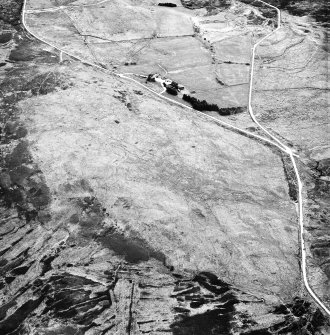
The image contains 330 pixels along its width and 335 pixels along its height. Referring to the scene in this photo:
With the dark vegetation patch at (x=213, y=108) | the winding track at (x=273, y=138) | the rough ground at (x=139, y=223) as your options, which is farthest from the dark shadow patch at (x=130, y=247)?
the dark vegetation patch at (x=213, y=108)

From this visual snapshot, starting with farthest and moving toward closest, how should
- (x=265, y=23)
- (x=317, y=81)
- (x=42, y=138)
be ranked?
(x=265, y=23) → (x=317, y=81) → (x=42, y=138)

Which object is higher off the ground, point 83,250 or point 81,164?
point 81,164

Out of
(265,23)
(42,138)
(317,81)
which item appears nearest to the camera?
(42,138)

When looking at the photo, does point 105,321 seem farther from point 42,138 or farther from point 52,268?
point 42,138

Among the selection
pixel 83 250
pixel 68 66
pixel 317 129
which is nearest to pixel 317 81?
pixel 317 129

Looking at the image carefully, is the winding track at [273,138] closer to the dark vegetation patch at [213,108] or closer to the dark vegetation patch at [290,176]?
the dark vegetation patch at [290,176]

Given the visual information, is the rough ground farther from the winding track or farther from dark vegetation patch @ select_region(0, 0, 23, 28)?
dark vegetation patch @ select_region(0, 0, 23, 28)

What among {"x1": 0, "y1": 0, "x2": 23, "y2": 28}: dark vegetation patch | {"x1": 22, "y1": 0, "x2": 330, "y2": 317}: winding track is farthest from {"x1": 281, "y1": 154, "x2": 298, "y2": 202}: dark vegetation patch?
{"x1": 0, "y1": 0, "x2": 23, "y2": 28}: dark vegetation patch
